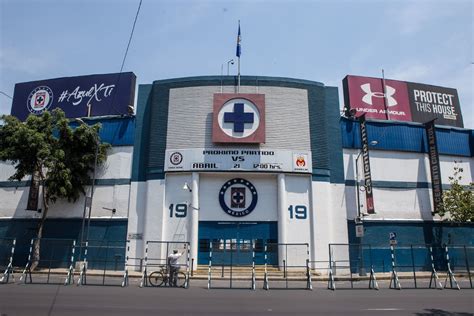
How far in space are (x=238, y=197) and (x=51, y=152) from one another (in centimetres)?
1281

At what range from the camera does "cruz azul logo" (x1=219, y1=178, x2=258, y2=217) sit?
2553cm

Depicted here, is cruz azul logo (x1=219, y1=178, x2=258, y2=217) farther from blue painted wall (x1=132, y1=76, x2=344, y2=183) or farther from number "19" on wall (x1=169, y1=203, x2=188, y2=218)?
blue painted wall (x1=132, y1=76, x2=344, y2=183)

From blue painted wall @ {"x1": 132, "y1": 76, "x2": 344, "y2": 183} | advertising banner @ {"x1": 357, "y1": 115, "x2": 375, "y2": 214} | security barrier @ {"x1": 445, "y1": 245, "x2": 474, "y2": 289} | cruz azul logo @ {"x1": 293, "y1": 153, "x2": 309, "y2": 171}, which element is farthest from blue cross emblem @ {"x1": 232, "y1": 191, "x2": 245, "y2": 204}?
security barrier @ {"x1": 445, "y1": 245, "x2": 474, "y2": 289}

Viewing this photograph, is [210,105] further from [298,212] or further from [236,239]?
[298,212]

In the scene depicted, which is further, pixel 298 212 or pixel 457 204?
pixel 457 204

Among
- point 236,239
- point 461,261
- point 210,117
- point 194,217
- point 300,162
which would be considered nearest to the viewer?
point 461,261

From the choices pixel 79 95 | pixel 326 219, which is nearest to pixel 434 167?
pixel 326 219

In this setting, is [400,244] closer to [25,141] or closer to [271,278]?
[271,278]

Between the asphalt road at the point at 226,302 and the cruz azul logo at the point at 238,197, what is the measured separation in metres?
9.89

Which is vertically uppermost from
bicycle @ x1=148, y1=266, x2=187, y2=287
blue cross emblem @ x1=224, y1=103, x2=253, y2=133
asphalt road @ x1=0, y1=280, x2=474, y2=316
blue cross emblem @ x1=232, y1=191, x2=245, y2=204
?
blue cross emblem @ x1=224, y1=103, x2=253, y2=133

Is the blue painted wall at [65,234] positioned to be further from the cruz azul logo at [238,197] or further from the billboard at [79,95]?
the billboard at [79,95]

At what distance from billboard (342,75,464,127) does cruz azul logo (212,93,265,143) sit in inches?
384

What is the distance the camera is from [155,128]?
2684 centimetres

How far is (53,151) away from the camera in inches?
967
